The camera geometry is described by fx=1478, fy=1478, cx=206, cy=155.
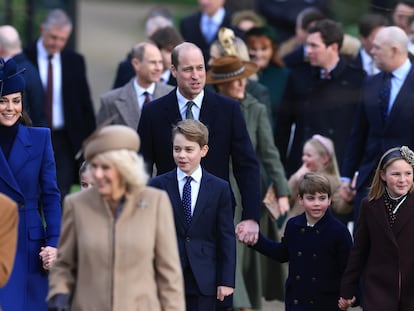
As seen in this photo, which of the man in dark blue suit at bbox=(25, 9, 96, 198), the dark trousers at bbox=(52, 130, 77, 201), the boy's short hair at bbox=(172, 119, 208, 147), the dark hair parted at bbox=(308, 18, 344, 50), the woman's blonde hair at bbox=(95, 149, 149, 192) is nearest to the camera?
the woman's blonde hair at bbox=(95, 149, 149, 192)

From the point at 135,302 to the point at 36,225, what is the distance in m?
1.83

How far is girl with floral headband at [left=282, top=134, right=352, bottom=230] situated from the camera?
39.2 ft

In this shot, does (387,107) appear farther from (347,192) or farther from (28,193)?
(28,193)

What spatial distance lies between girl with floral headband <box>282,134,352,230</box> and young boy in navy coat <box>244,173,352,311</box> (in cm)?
182

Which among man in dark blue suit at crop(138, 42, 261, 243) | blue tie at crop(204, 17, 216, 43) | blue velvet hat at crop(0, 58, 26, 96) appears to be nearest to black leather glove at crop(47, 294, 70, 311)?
blue velvet hat at crop(0, 58, 26, 96)

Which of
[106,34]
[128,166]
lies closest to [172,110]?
[128,166]

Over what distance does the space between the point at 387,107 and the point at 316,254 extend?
2.03 metres

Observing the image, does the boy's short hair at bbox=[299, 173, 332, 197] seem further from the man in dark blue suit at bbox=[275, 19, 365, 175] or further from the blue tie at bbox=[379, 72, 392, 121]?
the man in dark blue suit at bbox=[275, 19, 365, 175]

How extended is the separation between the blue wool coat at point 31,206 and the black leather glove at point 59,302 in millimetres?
1608

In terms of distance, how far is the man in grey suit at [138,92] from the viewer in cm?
1180

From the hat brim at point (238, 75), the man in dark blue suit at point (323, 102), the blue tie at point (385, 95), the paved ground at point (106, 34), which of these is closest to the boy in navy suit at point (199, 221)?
the hat brim at point (238, 75)

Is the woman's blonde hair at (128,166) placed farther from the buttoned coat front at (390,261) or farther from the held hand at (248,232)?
the held hand at (248,232)

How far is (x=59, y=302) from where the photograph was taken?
748 centimetres

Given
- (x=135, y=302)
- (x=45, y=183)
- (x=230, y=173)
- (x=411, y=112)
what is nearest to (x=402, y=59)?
(x=411, y=112)
